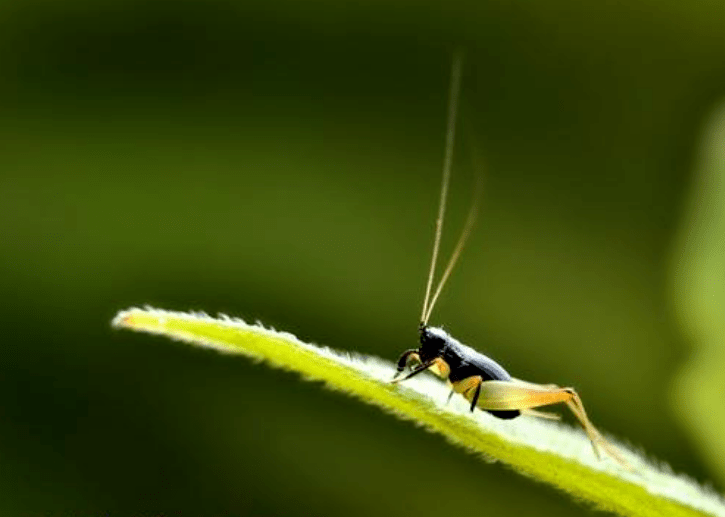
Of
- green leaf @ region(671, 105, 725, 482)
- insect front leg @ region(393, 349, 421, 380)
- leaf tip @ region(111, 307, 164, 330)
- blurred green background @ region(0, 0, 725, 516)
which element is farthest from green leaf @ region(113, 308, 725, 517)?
blurred green background @ region(0, 0, 725, 516)

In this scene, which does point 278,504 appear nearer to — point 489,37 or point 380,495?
point 380,495

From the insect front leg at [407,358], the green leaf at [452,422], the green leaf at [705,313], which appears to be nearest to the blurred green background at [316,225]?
the green leaf at [705,313]

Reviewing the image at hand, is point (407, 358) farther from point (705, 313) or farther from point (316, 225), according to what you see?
point (316, 225)

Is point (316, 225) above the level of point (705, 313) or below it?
below

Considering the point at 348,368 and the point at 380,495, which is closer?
the point at 348,368

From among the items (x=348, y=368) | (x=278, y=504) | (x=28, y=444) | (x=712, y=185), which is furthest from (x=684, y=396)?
(x=28, y=444)

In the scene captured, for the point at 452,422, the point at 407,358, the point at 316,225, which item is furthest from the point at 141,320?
the point at 316,225

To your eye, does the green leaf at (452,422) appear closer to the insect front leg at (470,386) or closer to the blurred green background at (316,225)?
the insect front leg at (470,386)

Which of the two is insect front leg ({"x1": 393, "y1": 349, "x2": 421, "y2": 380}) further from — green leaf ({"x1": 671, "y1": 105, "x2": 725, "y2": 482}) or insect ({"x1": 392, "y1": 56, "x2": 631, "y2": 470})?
green leaf ({"x1": 671, "y1": 105, "x2": 725, "y2": 482})
